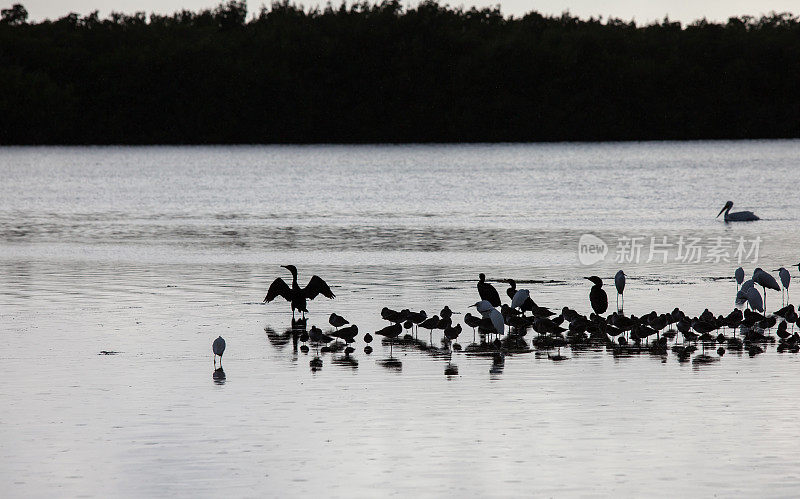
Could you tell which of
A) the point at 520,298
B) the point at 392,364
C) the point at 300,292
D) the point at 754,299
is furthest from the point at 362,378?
the point at 754,299

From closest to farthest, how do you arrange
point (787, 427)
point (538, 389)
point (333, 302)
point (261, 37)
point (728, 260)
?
point (787, 427) < point (538, 389) < point (333, 302) < point (728, 260) < point (261, 37)

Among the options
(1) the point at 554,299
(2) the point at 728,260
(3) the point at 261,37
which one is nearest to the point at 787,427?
(1) the point at 554,299

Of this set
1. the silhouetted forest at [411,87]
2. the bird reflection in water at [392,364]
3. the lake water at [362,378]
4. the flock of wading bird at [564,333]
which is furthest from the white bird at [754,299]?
the silhouetted forest at [411,87]

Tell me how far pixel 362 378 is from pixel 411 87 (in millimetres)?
123067

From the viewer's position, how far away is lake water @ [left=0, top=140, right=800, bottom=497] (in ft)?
31.7

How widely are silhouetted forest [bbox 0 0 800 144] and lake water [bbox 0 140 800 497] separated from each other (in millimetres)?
94201

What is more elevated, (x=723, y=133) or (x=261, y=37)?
(x=261, y=37)

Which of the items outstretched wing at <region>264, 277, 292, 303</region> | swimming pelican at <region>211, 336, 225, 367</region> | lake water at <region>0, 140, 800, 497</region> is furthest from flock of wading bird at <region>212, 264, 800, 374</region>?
outstretched wing at <region>264, 277, 292, 303</region>

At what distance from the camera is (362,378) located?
13312 mm

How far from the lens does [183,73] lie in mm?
135750

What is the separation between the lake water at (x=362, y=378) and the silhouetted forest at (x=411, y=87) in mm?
94201

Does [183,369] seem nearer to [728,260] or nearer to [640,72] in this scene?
[728,260]

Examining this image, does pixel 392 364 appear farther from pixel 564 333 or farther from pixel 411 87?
pixel 411 87

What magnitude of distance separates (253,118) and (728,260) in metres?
115
